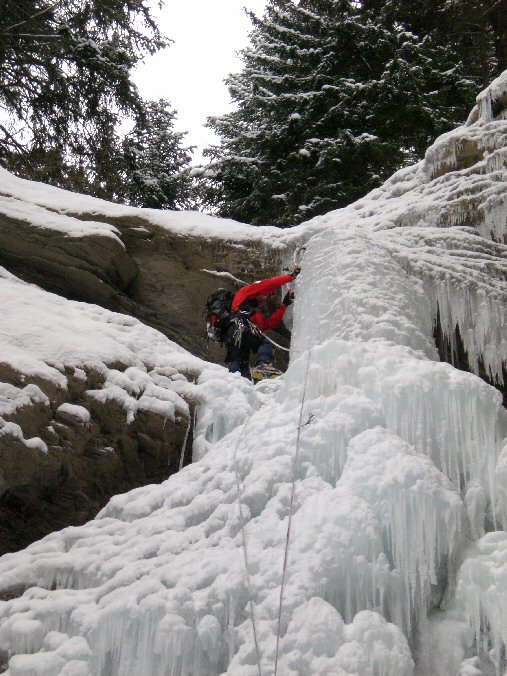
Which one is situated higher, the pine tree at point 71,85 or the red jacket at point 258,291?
the pine tree at point 71,85

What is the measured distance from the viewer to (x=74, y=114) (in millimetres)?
10305

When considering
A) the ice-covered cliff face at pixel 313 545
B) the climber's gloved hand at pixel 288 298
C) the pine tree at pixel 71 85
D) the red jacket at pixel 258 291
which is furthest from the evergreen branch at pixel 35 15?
the ice-covered cliff face at pixel 313 545

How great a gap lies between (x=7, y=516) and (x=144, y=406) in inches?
51.8

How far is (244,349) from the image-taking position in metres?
6.76

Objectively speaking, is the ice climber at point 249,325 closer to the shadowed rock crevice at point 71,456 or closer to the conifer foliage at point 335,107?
the shadowed rock crevice at point 71,456

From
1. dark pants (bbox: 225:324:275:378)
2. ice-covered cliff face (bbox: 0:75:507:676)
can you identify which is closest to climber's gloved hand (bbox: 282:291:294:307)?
dark pants (bbox: 225:324:275:378)

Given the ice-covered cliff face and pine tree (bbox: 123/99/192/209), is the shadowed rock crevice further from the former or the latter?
pine tree (bbox: 123/99/192/209)

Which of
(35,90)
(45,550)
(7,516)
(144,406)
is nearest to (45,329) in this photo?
Result: (144,406)

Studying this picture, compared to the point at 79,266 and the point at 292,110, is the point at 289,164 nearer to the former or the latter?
the point at 292,110

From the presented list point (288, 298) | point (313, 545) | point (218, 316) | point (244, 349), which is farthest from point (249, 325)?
point (313, 545)

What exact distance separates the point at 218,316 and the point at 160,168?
849 centimetres

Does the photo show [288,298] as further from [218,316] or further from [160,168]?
[160,168]

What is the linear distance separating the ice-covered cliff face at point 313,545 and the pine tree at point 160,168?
945 cm

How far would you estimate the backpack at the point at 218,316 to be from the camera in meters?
6.78
